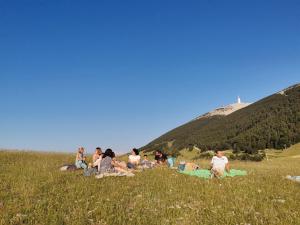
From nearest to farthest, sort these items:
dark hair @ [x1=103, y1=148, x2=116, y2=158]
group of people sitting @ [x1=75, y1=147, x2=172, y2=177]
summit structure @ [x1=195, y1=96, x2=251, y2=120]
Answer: group of people sitting @ [x1=75, y1=147, x2=172, y2=177] < dark hair @ [x1=103, y1=148, x2=116, y2=158] < summit structure @ [x1=195, y1=96, x2=251, y2=120]

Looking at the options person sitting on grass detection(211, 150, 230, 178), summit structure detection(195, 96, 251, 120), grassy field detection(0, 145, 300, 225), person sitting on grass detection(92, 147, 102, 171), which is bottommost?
grassy field detection(0, 145, 300, 225)

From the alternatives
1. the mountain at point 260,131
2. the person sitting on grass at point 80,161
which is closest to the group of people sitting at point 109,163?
the person sitting on grass at point 80,161

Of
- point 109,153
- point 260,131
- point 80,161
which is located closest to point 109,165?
point 109,153

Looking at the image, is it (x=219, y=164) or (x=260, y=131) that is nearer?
(x=219, y=164)

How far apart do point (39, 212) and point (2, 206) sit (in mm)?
1470

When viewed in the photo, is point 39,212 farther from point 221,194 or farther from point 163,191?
point 221,194

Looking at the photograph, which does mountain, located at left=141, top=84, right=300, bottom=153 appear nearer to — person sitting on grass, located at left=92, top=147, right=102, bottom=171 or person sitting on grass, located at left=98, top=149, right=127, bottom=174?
person sitting on grass, located at left=92, top=147, right=102, bottom=171

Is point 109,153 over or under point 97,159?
over

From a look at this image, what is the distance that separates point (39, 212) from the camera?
1059cm

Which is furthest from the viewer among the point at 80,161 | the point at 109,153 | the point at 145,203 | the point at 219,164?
the point at 80,161

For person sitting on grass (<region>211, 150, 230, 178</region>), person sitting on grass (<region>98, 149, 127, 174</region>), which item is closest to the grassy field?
person sitting on grass (<region>98, 149, 127, 174</region>)

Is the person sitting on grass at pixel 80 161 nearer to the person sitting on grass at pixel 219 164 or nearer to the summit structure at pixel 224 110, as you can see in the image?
the person sitting on grass at pixel 219 164

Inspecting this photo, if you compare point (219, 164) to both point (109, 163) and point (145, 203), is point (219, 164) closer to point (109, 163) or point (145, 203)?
point (109, 163)

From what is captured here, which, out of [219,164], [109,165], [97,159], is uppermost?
[97,159]
